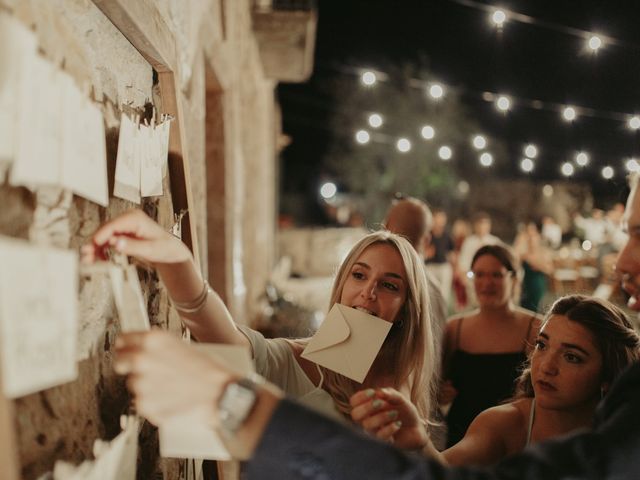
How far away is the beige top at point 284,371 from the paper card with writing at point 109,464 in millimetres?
466

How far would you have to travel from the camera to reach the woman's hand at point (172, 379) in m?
0.85

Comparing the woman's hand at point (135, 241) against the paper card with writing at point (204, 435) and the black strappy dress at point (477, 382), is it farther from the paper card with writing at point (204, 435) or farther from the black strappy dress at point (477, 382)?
the black strappy dress at point (477, 382)

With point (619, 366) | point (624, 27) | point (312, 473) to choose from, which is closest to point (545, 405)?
point (619, 366)

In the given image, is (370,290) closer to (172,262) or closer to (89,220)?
(172,262)

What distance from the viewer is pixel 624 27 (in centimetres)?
456

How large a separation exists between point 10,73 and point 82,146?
8.9 inches

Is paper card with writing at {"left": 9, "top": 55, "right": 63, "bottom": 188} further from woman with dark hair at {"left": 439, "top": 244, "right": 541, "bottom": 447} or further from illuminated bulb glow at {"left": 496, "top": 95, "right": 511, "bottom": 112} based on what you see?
illuminated bulb glow at {"left": 496, "top": 95, "right": 511, "bottom": 112}

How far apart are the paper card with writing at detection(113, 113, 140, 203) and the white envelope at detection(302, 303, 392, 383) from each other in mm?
658

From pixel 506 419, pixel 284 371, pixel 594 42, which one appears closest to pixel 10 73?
pixel 284 371

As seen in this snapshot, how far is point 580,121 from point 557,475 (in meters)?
7.71

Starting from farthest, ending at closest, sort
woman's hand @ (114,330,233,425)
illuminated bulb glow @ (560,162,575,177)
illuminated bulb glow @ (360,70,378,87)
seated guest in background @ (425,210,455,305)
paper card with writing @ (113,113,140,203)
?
illuminated bulb glow @ (560,162,575,177) < illuminated bulb glow @ (360,70,378,87) < seated guest in background @ (425,210,455,305) < paper card with writing @ (113,113,140,203) < woman's hand @ (114,330,233,425)

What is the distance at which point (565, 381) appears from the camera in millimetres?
1612

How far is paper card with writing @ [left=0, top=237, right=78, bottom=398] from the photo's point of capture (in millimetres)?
726

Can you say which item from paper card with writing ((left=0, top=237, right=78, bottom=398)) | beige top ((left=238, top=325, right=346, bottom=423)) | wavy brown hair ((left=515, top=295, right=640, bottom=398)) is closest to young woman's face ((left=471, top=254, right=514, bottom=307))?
wavy brown hair ((left=515, top=295, right=640, bottom=398))
